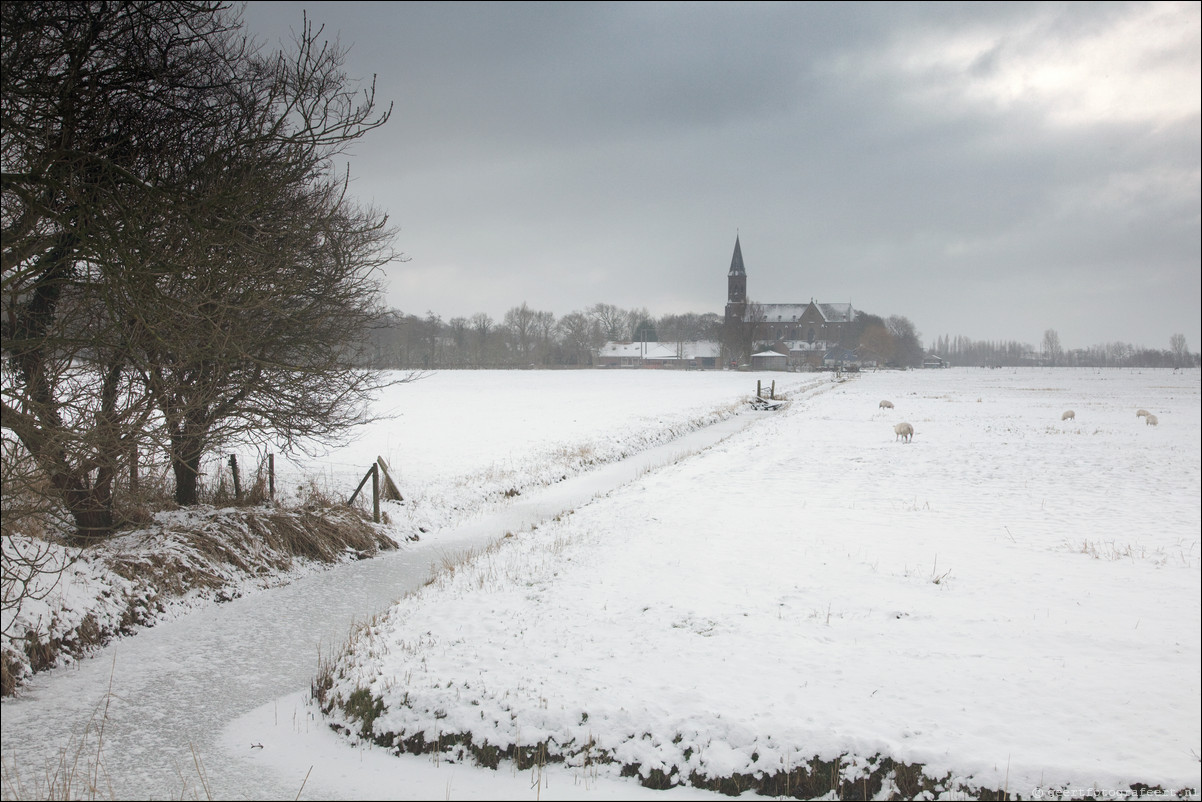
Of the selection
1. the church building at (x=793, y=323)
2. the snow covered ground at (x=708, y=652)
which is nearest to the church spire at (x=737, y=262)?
the church building at (x=793, y=323)

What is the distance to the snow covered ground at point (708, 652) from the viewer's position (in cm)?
615

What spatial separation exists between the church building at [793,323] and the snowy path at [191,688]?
120 meters

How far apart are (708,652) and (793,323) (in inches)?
5785

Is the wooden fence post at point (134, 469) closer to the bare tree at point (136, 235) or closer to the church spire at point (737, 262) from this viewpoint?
the bare tree at point (136, 235)

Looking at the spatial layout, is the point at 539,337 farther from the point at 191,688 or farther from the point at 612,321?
the point at 191,688

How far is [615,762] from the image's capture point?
634 centimetres

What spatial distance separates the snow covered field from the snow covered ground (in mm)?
35

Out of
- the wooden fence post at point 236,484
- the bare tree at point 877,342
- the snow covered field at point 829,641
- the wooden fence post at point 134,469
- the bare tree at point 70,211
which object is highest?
the bare tree at point 877,342

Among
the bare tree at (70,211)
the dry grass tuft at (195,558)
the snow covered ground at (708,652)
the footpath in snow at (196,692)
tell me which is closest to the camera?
the footpath in snow at (196,692)

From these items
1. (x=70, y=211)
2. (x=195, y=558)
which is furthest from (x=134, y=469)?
(x=70, y=211)

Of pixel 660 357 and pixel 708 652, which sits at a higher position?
pixel 660 357

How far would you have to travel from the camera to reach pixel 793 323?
488ft

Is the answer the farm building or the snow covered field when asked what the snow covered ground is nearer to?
the snow covered field

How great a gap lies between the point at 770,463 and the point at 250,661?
54.0 feet
